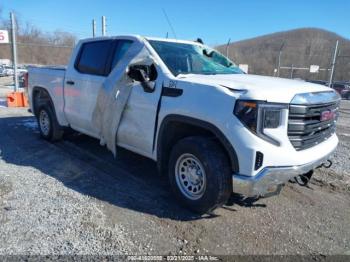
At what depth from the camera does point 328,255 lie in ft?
10.4

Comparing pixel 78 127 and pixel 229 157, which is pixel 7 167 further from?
pixel 229 157

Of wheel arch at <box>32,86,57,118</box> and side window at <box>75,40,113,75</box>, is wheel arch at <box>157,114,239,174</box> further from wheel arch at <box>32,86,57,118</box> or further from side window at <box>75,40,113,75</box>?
wheel arch at <box>32,86,57,118</box>

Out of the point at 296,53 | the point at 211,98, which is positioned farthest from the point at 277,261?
the point at 296,53

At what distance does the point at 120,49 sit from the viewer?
15.6ft

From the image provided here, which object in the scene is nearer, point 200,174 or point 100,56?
point 200,174

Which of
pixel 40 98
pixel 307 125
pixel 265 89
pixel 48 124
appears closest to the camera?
pixel 265 89

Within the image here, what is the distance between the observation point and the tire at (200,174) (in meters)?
3.42

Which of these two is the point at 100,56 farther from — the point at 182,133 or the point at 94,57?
the point at 182,133

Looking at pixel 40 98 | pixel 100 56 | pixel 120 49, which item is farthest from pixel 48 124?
pixel 120 49

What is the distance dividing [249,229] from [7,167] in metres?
3.79

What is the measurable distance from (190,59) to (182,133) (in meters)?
1.16

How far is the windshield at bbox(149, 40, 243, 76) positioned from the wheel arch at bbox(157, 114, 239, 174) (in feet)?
2.01

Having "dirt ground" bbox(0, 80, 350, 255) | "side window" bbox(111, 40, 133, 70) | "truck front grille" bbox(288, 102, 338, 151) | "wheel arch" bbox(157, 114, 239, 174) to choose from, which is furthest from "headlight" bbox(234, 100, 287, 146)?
"side window" bbox(111, 40, 133, 70)

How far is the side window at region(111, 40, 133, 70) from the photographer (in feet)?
15.3
